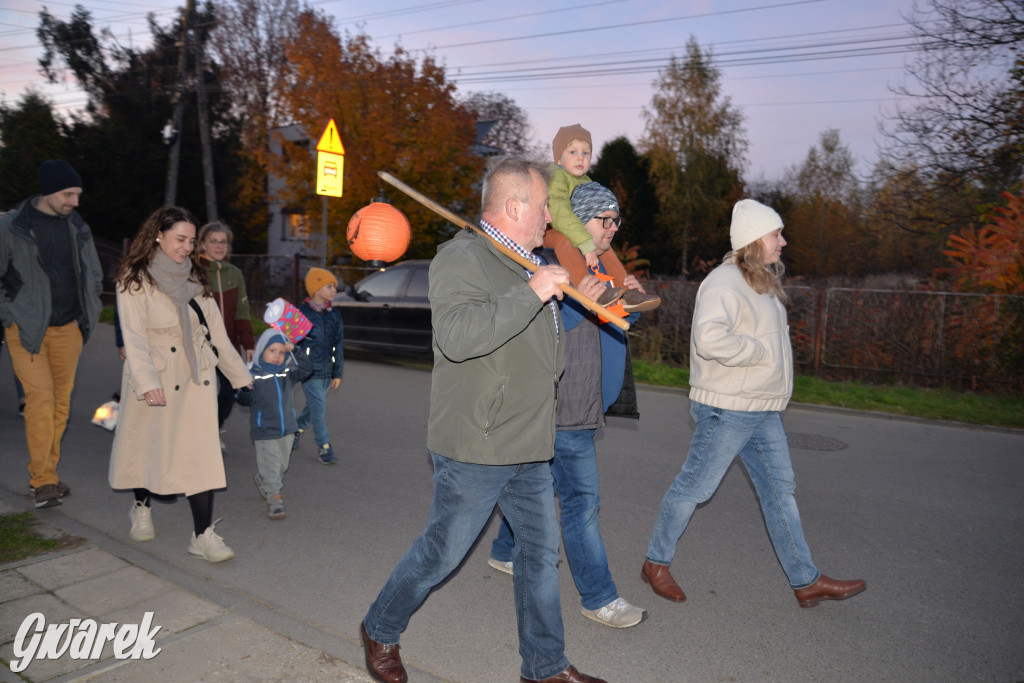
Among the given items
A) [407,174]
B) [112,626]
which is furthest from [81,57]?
[112,626]

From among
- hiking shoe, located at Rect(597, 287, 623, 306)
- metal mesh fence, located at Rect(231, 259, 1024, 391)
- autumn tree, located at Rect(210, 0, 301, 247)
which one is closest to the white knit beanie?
Result: hiking shoe, located at Rect(597, 287, 623, 306)

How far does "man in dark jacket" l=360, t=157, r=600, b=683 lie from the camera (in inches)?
107

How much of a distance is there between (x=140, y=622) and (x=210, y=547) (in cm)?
93

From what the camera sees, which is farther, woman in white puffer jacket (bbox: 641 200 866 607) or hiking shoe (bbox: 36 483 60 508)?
hiking shoe (bbox: 36 483 60 508)

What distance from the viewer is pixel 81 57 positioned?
34156 mm

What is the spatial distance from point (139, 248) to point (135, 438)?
3.51ft

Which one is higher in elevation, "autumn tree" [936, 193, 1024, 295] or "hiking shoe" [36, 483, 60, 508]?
"autumn tree" [936, 193, 1024, 295]

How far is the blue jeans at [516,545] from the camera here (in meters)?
2.92

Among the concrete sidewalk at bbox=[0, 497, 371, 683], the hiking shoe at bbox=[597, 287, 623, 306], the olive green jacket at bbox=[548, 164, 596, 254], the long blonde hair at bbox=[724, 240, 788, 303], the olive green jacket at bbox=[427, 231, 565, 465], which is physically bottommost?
the concrete sidewalk at bbox=[0, 497, 371, 683]

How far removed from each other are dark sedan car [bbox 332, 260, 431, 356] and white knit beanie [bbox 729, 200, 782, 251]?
8832 mm

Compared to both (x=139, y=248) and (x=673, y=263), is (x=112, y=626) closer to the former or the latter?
(x=139, y=248)

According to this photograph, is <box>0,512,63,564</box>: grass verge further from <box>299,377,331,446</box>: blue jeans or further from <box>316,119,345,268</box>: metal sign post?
<box>316,119,345,268</box>: metal sign post

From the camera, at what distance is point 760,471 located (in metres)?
4.07

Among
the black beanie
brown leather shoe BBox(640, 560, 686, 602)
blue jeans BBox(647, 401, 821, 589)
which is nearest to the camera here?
blue jeans BBox(647, 401, 821, 589)
